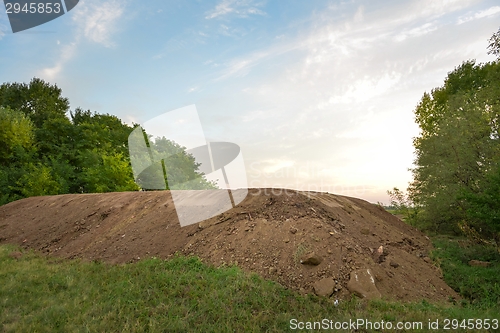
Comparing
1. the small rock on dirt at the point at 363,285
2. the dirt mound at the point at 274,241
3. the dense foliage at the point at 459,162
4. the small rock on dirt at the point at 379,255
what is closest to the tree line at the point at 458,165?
the dense foliage at the point at 459,162

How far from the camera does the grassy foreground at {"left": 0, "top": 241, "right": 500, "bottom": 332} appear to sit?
404 centimetres

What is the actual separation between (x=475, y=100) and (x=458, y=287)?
12711mm

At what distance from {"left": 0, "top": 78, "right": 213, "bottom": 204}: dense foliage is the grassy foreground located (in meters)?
12.9

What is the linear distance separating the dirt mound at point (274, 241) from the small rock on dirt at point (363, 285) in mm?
94

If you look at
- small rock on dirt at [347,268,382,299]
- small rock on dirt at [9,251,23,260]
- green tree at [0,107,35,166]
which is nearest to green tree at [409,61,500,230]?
small rock on dirt at [347,268,382,299]

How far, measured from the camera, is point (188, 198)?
916 cm

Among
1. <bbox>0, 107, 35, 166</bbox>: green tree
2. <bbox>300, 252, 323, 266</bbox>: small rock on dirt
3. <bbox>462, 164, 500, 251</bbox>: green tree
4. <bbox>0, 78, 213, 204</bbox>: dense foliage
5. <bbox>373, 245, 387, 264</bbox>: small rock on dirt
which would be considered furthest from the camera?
<bbox>0, 107, 35, 166</bbox>: green tree

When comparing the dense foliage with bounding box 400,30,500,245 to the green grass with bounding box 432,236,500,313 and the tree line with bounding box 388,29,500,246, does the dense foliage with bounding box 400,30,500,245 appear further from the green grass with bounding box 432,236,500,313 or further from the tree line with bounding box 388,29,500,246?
the green grass with bounding box 432,236,500,313

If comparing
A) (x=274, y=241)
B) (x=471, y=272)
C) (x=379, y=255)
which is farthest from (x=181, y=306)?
(x=471, y=272)

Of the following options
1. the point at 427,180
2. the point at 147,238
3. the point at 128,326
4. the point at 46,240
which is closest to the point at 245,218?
the point at 147,238

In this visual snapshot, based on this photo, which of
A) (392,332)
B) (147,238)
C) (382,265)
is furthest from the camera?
(147,238)

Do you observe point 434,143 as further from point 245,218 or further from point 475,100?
point 245,218

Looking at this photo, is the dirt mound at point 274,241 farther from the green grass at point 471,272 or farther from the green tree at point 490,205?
the green tree at point 490,205

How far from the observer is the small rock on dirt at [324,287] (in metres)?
4.68
